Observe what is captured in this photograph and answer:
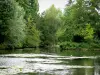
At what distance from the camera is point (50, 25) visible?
120 metres

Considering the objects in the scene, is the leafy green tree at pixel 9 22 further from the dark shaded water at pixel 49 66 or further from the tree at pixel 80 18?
the dark shaded water at pixel 49 66

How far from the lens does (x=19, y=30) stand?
7019cm

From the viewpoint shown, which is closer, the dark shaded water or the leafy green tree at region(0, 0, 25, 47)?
the dark shaded water

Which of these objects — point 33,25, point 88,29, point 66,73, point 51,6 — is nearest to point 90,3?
point 88,29

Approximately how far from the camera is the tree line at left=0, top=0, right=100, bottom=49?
67438 mm

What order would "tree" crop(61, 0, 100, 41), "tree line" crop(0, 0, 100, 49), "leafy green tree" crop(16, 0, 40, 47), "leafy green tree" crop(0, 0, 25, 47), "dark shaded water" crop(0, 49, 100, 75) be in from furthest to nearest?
"leafy green tree" crop(16, 0, 40, 47) < "tree" crop(61, 0, 100, 41) < "tree line" crop(0, 0, 100, 49) < "leafy green tree" crop(0, 0, 25, 47) < "dark shaded water" crop(0, 49, 100, 75)

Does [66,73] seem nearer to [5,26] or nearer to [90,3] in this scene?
[5,26]

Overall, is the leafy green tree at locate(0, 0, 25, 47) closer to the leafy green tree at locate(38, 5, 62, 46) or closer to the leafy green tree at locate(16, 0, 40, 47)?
the leafy green tree at locate(16, 0, 40, 47)

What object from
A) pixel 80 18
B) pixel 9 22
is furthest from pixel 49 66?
pixel 80 18

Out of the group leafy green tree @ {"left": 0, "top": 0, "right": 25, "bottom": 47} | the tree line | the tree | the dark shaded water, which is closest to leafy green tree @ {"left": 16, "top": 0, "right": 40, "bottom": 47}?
the tree line

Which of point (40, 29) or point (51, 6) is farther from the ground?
point (51, 6)

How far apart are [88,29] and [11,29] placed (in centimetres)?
2610

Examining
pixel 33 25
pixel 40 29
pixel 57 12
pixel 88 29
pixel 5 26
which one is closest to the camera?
pixel 5 26

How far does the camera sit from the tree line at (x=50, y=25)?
6744 centimetres
